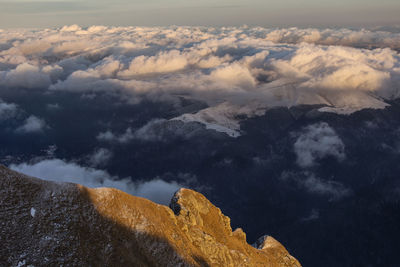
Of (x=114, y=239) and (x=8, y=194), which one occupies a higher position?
(x=8, y=194)

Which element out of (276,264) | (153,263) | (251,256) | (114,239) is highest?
(114,239)

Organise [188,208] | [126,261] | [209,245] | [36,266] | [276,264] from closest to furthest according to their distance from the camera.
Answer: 1. [36,266]
2. [126,261]
3. [209,245]
4. [188,208]
5. [276,264]

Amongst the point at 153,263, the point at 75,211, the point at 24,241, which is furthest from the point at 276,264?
the point at 24,241

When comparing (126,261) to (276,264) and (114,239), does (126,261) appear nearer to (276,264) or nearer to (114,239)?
(114,239)

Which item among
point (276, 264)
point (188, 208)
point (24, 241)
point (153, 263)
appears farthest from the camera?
point (276, 264)

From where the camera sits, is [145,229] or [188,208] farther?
[188,208]

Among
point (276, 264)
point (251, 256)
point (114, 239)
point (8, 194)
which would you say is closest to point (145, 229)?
point (114, 239)
